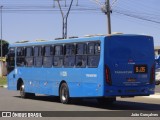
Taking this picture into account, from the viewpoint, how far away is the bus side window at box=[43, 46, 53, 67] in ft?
84.2

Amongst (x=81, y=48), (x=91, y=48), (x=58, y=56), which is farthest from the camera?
(x=58, y=56)

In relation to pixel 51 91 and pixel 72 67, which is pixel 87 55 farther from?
pixel 51 91

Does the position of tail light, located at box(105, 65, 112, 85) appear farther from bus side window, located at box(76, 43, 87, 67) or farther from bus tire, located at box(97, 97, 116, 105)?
bus tire, located at box(97, 97, 116, 105)

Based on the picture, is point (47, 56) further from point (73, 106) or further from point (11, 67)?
point (11, 67)

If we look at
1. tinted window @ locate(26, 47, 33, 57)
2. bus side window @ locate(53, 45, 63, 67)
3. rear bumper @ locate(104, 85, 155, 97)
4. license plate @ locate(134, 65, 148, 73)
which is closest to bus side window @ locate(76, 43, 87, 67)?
bus side window @ locate(53, 45, 63, 67)

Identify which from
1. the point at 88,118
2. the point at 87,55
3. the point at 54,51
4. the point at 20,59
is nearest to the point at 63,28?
the point at 20,59

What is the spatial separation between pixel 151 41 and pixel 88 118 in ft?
20.6

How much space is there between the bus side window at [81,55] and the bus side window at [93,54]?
399 millimetres

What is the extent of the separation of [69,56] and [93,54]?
2.15m

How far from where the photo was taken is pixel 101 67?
69.4 feet

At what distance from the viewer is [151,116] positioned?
17.2 m

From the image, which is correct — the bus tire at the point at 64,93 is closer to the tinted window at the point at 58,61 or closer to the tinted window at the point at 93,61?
the tinted window at the point at 58,61

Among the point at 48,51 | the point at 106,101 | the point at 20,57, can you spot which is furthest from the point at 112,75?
the point at 20,57

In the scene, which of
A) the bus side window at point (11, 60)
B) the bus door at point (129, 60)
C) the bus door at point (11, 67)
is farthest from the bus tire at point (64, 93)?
the bus side window at point (11, 60)
